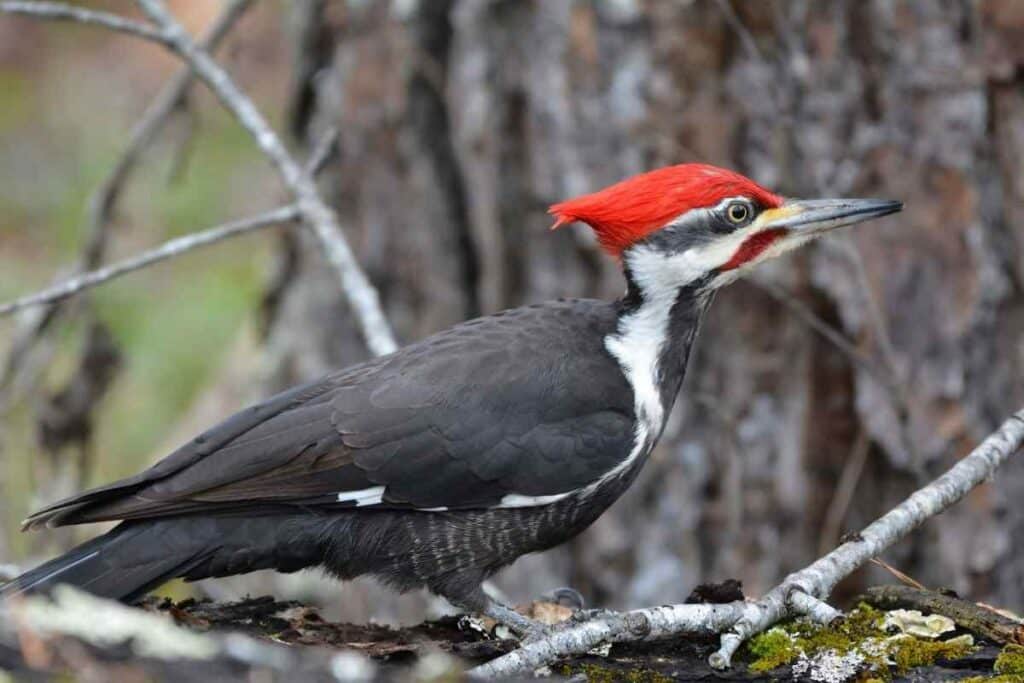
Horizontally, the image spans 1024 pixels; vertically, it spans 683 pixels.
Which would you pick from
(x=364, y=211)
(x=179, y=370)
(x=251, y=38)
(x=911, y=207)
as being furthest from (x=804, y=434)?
(x=251, y=38)

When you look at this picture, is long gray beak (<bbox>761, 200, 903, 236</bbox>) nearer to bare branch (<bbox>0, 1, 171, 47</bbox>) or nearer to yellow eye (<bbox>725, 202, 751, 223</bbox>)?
yellow eye (<bbox>725, 202, 751, 223</bbox>)

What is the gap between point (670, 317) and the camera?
3857 mm

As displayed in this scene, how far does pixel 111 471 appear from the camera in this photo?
22.2ft

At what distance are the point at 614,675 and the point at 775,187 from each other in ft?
7.55

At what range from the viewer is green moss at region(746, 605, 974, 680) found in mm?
3074

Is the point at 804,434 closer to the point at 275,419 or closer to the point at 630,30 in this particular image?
the point at 630,30

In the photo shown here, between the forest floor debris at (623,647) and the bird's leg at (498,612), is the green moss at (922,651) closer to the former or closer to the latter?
the forest floor debris at (623,647)

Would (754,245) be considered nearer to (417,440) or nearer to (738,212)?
(738,212)

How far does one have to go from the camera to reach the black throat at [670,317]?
12.6 ft

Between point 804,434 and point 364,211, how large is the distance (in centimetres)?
198

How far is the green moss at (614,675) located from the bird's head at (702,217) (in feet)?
3.87

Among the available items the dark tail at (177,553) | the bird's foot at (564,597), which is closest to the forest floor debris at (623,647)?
the dark tail at (177,553)

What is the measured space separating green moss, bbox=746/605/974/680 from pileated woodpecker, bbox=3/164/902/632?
0.65 metres

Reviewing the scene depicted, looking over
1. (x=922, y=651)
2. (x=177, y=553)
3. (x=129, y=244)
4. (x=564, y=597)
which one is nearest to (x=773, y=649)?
(x=922, y=651)
